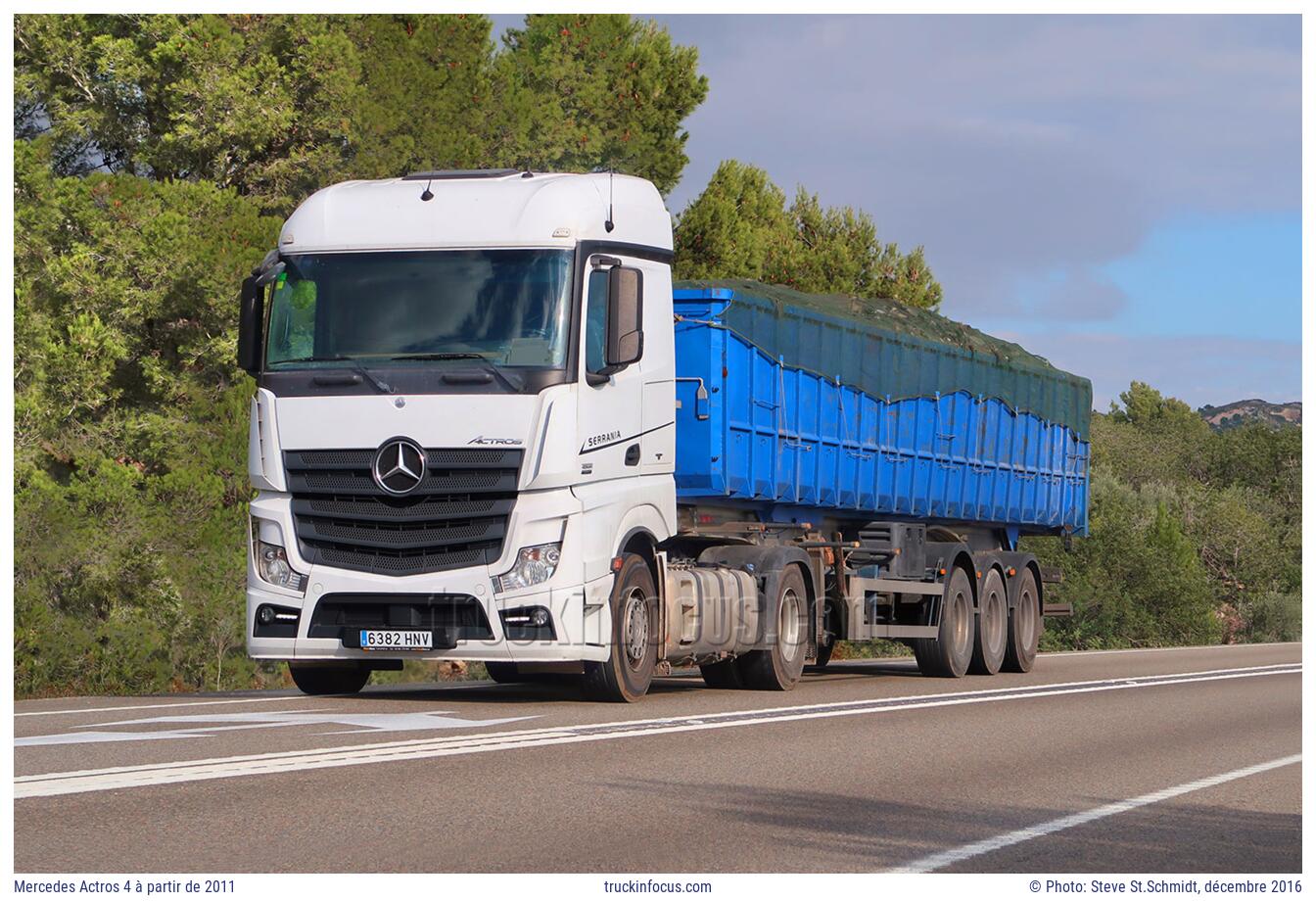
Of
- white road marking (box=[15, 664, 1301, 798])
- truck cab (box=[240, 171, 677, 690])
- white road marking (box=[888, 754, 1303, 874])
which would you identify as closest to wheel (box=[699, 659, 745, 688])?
white road marking (box=[15, 664, 1301, 798])

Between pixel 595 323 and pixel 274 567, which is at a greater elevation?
pixel 595 323

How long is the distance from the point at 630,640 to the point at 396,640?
6.40 feet

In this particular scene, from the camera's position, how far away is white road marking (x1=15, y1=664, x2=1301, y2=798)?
9.35 m

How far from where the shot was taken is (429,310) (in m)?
14.1

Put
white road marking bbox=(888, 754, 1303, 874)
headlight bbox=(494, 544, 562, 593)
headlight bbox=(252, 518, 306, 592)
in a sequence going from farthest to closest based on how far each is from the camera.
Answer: headlight bbox=(252, 518, 306, 592), headlight bbox=(494, 544, 562, 593), white road marking bbox=(888, 754, 1303, 874)

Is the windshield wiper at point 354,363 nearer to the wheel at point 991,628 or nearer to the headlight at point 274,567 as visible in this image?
the headlight at point 274,567

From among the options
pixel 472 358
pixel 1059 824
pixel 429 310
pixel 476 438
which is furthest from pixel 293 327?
pixel 1059 824

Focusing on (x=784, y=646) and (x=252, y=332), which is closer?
(x=252, y=332)

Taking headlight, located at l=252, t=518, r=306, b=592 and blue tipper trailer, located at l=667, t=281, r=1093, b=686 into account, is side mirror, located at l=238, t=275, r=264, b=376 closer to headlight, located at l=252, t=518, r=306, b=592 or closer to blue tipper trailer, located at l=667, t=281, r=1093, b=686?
headlight, located at l=252, t=518, r=306, b=592

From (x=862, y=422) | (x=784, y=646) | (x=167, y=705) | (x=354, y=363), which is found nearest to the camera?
(x=354, y=363)

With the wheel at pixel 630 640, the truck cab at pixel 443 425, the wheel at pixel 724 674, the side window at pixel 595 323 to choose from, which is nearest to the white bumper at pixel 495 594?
the truck cab at pixel 443 425

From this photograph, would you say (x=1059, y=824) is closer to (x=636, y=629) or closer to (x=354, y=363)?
(x=636, y=629)

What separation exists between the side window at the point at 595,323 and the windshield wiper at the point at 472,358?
58 centimetres

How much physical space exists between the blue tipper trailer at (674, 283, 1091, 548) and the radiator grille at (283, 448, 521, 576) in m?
2.91
